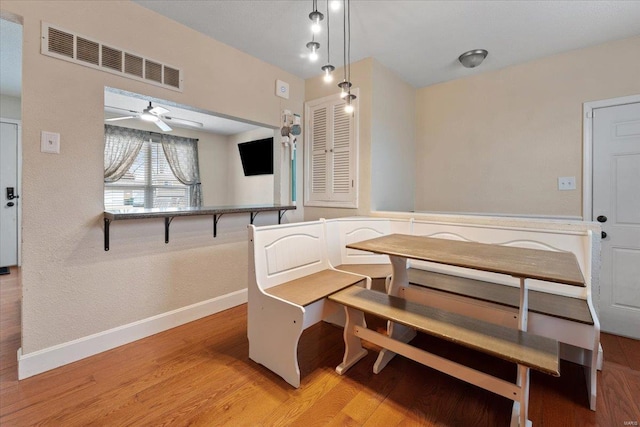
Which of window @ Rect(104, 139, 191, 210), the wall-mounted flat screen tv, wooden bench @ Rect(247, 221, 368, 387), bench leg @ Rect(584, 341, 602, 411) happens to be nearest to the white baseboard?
wooden bench @ Rect(247, 221, 368, 387)

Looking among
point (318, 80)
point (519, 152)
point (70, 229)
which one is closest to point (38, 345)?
point (70, 229)

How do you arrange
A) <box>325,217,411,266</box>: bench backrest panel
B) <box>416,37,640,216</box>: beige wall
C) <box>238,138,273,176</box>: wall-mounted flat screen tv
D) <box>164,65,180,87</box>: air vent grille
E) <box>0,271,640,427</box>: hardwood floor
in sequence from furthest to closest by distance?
1. <box>238,138,273,176</box>: wall-mounted flat screen tv
2. <box>416,37,640,216</box>: beige wall
3. <box>325,217,411,266</box>: bench backrest panel
4. <box>164,65,180,87</box>: air vent grille
5. <box>0,271,640,427</box>: hardwood floor

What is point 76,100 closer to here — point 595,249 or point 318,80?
point 318,80

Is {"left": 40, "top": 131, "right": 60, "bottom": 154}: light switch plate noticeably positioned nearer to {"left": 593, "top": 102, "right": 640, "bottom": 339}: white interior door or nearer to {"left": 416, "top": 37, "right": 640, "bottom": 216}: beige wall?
{"left": 416, "top": 37, "right": 640, "bottom": 216}: beige wall

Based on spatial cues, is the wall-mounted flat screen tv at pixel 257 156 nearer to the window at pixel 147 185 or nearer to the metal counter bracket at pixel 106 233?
the window at pixel 147 185

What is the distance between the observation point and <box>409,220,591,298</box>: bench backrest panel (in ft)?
6.33

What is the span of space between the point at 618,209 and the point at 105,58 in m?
4.30

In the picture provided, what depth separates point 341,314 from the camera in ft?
8.21

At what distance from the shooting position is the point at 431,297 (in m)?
2.12

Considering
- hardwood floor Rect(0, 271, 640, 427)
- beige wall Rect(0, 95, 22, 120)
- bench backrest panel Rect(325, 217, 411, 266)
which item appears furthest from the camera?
beige wall Rect(0, 95, 22, 120)

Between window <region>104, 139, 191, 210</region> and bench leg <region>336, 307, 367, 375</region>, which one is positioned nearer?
bench leg <region>336, 307, 367, 375</region>

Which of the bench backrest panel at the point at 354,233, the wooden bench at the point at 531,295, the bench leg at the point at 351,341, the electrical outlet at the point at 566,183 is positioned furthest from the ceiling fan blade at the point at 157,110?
the electrical outlet at the point at 566,183

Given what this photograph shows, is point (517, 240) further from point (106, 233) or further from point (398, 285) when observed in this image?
point (106, 233)

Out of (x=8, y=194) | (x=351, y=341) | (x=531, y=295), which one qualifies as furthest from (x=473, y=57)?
(x=8, y=194)
